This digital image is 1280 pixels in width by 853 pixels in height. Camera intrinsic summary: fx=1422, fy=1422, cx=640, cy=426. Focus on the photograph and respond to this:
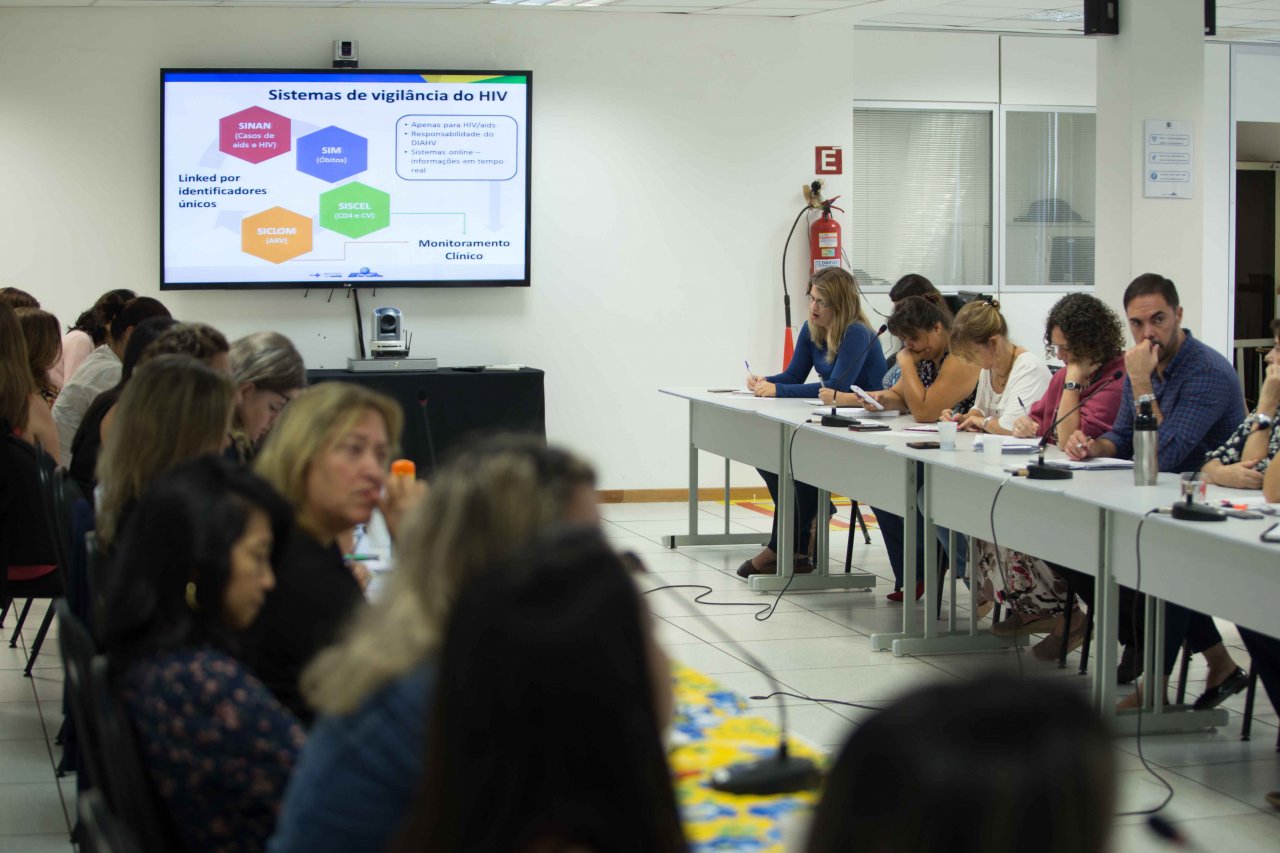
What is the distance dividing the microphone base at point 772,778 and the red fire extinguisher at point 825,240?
6868mm

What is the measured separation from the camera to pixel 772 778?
1720mm

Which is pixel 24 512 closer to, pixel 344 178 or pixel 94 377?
pixel 94 377

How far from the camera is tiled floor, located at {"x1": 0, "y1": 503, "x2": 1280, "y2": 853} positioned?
11.3 feet

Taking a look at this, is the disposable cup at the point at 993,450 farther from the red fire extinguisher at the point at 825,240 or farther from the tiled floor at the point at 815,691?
the red fire extinguisher at the point at 825,240

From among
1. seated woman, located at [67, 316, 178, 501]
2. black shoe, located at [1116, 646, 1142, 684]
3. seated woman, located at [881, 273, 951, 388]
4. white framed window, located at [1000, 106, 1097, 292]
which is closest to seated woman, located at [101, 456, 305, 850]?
seated woman, located at [67, 316, 178, 501]

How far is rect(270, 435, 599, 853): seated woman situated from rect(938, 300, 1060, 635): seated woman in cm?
408

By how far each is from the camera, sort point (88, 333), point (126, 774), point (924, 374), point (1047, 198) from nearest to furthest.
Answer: point (126, 774) < point (924, 374) < point (88, 333) < point (1047, 198)

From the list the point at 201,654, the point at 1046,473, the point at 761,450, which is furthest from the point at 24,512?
the point at 761,450

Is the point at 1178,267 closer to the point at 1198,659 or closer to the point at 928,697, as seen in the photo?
the point at 1198,659

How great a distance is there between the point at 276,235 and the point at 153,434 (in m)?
5.42

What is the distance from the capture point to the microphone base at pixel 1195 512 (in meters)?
3.46

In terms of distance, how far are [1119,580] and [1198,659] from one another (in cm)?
132

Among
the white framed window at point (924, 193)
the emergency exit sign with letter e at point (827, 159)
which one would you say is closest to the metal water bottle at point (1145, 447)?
the emergency exit sign with letter e at point (827, 159)

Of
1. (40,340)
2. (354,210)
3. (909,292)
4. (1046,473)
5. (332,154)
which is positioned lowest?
(1046,473)
